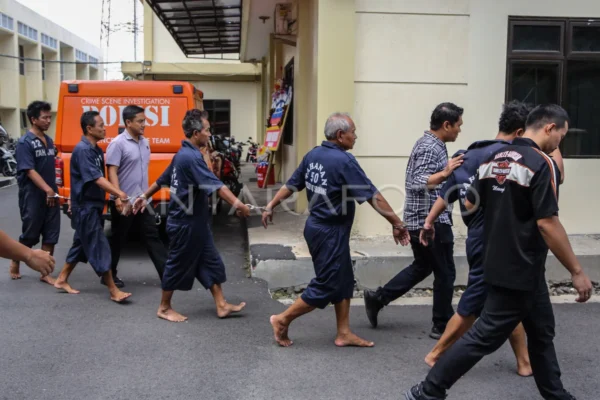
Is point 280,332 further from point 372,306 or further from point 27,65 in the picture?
point 27,65

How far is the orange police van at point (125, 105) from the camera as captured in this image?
26.3ft

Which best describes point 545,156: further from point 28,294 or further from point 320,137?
point 28,294

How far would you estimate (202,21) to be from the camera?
15000 millimetres

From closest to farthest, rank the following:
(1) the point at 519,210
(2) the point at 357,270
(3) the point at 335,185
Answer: (1) the point at 519,210 < (3) the point at 335,185 < (2) the point at 357,270

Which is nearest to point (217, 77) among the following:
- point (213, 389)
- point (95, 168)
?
point (95, 168)

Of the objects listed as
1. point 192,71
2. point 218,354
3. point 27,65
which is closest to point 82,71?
point 27,65

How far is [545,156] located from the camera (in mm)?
3232

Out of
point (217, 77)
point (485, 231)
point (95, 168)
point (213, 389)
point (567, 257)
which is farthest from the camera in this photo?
point (217, 77)

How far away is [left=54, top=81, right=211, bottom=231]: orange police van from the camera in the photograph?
8023 mm

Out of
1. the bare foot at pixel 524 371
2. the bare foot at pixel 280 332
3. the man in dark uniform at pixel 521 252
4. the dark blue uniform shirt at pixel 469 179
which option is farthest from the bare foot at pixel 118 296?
the bare foot at pixel 524 371

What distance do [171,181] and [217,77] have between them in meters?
23.0

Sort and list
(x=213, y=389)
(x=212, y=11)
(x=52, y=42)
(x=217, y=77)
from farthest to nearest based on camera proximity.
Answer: (x=52, y=42)
(x=217, y=77)
(x=212, y=11)
(x=213, y=389)

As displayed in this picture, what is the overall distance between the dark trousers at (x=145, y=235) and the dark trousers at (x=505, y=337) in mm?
3448

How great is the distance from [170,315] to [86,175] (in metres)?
1.60
